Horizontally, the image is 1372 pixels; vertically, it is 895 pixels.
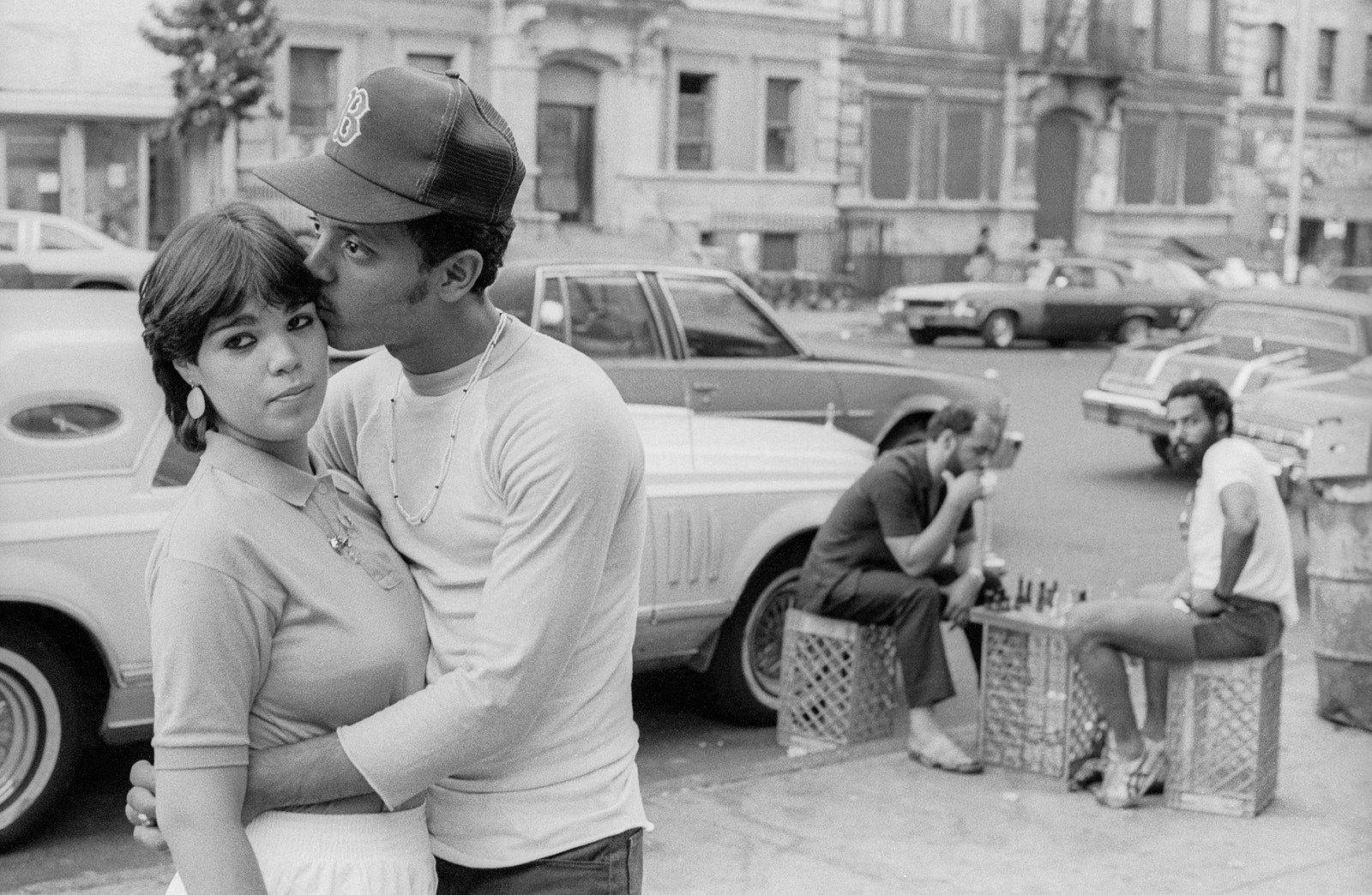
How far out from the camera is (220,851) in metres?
2.19

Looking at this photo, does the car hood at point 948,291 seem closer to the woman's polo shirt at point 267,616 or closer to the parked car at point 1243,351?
the parked car at point 1243,351

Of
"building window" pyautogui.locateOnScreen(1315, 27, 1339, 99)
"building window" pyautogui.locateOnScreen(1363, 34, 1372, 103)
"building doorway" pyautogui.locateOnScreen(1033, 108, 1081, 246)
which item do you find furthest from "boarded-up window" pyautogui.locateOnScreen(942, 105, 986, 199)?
"building window" pyautogui.locateOnScreen(1363, 34, 1372, 103)

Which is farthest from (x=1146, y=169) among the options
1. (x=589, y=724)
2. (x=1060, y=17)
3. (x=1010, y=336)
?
(x=589, y=724)

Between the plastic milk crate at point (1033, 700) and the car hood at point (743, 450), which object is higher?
the car hood at point (743, 450)

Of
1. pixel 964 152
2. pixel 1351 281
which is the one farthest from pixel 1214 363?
pixel 964 152

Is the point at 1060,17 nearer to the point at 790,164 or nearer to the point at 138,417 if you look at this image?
the point at 790,164

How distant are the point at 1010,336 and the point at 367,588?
24.8m

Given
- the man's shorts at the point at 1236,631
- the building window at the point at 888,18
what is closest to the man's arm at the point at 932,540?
the man's shorts at the point at 1236,631

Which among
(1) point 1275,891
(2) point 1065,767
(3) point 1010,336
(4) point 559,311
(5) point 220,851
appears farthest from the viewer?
(3) point 1010,336

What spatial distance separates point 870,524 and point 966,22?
34.6 m

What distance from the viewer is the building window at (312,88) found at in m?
30.9

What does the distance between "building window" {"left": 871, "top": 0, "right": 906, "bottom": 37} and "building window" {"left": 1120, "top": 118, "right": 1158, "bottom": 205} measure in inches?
301

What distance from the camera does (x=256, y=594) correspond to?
223cm

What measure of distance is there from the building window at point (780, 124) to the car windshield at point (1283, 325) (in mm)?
22168
